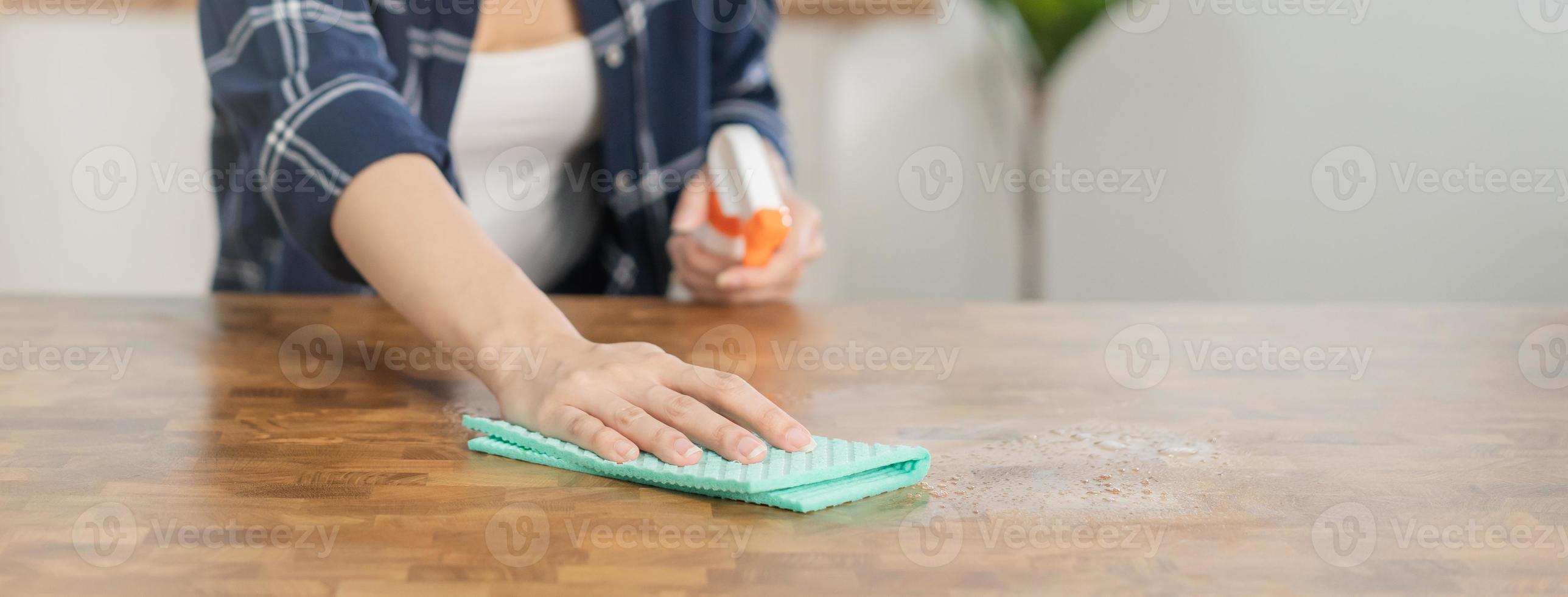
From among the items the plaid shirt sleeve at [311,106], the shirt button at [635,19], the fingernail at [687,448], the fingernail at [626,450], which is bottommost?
the fingernail at [626,450]

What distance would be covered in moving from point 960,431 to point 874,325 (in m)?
0.32

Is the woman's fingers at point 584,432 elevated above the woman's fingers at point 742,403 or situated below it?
below

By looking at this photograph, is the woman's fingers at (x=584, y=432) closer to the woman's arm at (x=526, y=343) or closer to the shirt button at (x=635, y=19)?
the woman's arm at (x=526, y=343)

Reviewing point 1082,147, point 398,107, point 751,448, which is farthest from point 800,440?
point 1082,147

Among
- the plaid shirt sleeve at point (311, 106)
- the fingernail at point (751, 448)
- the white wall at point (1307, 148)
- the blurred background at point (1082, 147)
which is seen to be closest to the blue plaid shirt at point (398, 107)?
the plaid shirt sleeve at point (311, 106)

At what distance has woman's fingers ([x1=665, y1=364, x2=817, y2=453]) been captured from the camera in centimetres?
64

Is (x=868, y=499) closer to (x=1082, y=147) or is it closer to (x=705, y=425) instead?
(x=705, y=425)

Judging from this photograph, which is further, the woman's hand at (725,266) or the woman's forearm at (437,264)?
the woman's hand at (725,266)

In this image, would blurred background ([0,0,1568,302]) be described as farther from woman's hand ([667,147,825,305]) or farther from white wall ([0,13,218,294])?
woman's hand ([667,147,825,305])

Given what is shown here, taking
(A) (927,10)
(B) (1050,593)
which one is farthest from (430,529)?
(A) (927,10)

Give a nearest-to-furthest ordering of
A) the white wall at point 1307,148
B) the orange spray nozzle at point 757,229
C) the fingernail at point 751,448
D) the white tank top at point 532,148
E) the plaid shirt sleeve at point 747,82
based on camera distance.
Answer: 1. the fingernail at point 751,448
2. the orange spray nozzle at point 757,229
3. the white tank top at point 532,148
4. the plaid shirt sleeve at point 747,82
5. the white wall at point 1307,148

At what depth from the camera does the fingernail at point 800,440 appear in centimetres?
63

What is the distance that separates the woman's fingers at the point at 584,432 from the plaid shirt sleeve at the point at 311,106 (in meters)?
0.26

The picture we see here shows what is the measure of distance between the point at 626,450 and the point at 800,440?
0.09 m
